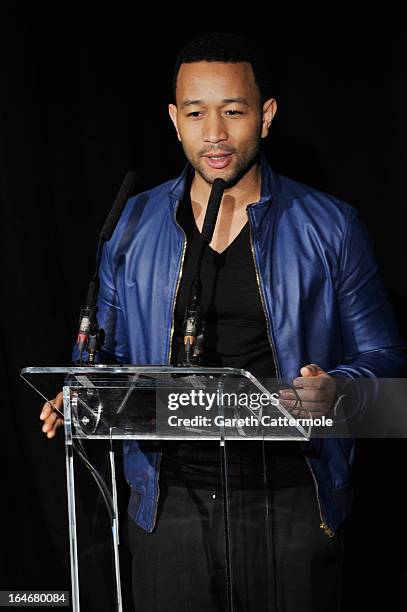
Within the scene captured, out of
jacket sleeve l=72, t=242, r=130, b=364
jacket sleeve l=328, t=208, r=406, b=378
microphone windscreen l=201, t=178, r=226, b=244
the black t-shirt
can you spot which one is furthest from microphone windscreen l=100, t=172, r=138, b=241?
jacket sleeve l=328, t=208, r=406, b=378

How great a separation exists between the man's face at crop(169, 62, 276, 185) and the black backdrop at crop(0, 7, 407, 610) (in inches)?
17.9

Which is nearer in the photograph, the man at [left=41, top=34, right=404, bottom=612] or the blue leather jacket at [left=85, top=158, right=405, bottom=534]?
the man at [left=41, top=34, right=404, bottom=612]

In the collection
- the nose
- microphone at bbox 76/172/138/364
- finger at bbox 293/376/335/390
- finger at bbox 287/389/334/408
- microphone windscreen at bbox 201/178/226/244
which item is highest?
the nose

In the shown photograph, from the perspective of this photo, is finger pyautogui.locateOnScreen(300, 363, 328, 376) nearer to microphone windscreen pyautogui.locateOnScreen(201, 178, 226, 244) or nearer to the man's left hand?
the man's left hand

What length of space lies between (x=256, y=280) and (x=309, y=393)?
0.49 metres

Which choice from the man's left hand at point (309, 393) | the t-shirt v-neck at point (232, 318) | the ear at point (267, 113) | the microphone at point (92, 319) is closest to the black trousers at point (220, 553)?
the man's left hand at point (309, 393)

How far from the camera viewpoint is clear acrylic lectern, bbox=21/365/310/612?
1797 millimetres

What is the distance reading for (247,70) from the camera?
2387mm

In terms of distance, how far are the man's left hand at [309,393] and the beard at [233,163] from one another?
65 cm

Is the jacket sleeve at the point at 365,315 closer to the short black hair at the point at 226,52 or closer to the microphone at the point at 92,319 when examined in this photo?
the short black hair at the point at 226,52

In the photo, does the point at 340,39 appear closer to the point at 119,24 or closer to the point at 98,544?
the point at 119,24

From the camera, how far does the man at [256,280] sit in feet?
6.83

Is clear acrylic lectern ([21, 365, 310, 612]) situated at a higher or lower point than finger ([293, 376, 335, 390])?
lower

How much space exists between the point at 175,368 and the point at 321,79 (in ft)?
4.42
